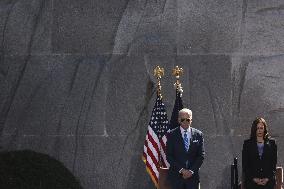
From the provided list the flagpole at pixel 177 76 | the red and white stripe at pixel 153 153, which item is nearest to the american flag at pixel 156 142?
the red and white stripe at pixel 153 153

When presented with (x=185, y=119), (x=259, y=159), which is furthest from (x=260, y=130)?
(x=185, y=119)

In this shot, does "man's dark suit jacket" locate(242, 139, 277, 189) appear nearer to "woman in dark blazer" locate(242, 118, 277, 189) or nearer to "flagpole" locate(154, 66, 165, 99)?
"woman in dark blazer" locate(242, 118, 277, 189)

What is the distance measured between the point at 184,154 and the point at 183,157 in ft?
0.13

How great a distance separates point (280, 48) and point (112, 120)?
9.24 ft

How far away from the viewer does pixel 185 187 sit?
9312 millimetres

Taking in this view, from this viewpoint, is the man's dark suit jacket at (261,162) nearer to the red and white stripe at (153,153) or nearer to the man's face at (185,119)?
the man's face at (185,119)

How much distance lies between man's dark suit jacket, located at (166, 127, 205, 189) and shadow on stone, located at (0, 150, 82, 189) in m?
2.33

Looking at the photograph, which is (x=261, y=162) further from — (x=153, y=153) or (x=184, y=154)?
(x=153, y=153)

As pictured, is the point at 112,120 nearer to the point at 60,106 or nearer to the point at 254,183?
the point at 60,106

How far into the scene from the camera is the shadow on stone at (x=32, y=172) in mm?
10773

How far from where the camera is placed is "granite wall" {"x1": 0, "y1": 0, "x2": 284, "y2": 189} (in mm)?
11641

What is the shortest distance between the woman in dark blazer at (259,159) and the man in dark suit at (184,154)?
0.59m

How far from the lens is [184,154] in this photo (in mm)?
9305

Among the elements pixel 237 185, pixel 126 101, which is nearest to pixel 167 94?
pixel 126 101
